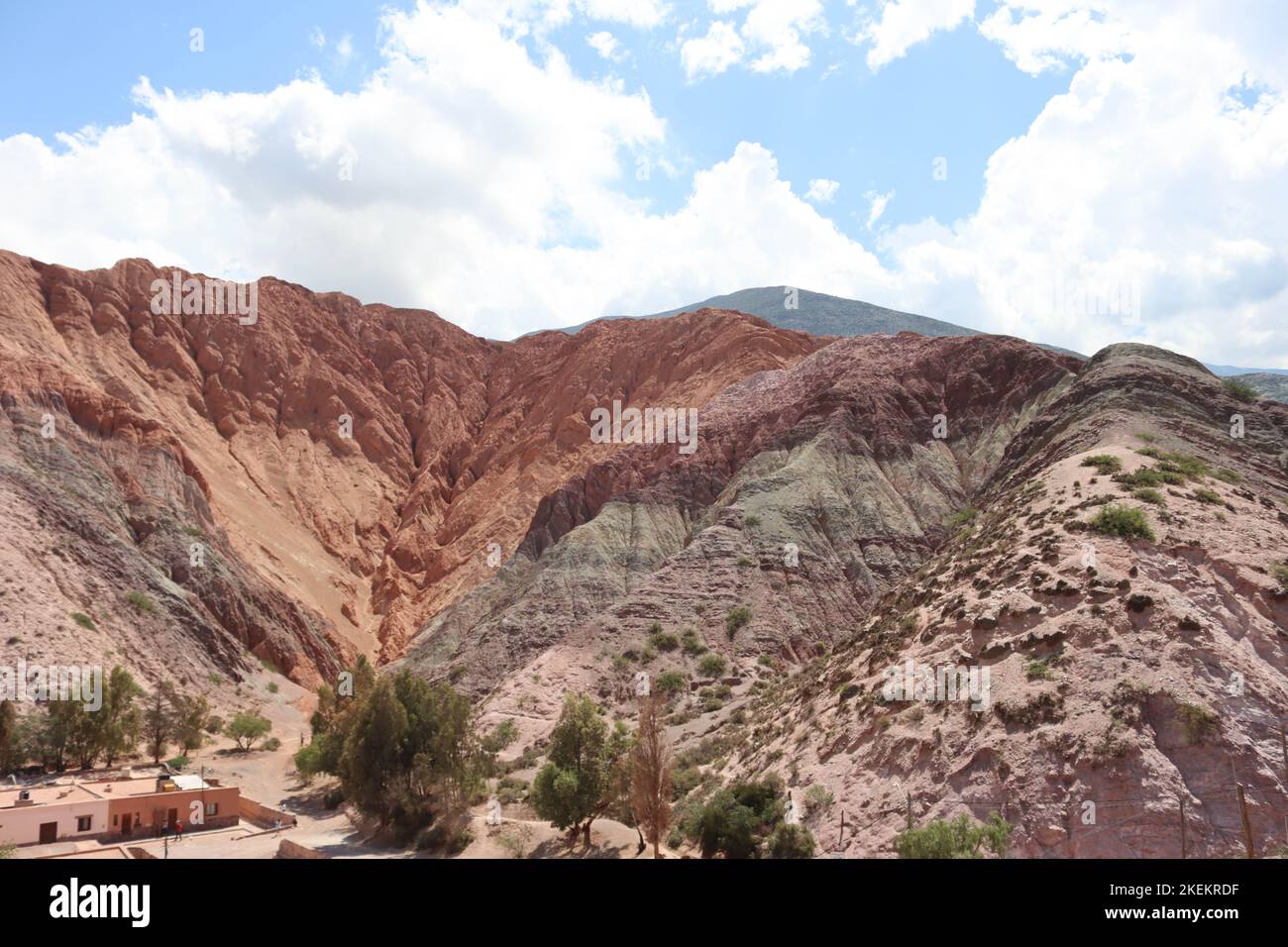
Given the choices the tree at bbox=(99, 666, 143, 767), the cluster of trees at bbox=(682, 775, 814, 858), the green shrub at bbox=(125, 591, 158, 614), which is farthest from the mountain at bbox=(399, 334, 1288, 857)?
the green shrub at bbox=(125, 591, 158, 614)

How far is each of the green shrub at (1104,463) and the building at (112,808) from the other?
125 feet

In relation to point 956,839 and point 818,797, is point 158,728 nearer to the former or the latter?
point 818,797

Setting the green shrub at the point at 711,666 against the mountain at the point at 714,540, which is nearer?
the mountain at the point at 714,540

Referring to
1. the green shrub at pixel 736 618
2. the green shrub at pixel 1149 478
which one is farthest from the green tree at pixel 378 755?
the green shrub at pixel 1149 478

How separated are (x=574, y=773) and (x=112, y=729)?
96.4 feet

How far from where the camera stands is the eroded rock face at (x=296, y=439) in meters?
63.5

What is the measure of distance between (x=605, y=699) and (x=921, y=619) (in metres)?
23.1

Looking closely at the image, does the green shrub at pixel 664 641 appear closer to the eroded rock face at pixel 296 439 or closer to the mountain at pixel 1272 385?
the eroded rock face at pixel 296 439

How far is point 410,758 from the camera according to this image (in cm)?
3662

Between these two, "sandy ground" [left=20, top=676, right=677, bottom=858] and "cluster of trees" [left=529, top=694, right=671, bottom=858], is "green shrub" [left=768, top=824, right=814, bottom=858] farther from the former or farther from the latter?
"sandy ground" [left=20, top=676, right=677, bottom=858]

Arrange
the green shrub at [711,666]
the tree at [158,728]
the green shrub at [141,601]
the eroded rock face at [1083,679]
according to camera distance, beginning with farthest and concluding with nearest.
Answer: the green shrub at [141,601], the tree at [158,728], the green shrub at [711,666], the eroded rock face at [1083,679]

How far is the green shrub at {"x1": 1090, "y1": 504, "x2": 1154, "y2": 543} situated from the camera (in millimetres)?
28234
